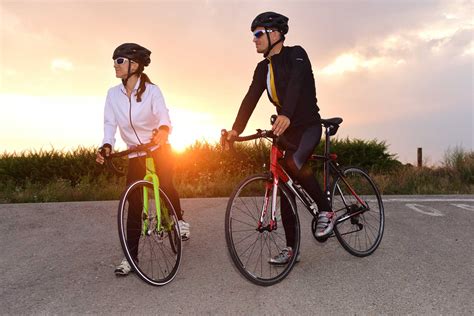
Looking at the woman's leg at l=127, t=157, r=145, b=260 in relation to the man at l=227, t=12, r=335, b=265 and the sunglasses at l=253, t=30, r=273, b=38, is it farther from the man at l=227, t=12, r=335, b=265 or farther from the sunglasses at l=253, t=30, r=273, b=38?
the sunglasses at l=253, t=30, r=273, b=38

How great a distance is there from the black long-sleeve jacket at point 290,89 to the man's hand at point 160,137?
2.16 ft

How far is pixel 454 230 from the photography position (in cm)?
737

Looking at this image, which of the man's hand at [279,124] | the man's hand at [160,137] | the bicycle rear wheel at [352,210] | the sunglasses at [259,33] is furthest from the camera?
the bicycle rear wheel at [352,210]

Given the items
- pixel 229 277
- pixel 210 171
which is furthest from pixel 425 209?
pixel 210 171

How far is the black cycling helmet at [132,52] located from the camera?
5.01 meters

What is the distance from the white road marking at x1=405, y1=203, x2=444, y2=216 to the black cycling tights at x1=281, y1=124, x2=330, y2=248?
13.4 ft

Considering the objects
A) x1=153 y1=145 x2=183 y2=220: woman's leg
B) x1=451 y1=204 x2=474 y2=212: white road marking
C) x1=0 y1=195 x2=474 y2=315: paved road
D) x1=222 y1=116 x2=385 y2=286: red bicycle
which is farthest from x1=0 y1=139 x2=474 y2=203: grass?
x1=153 y1=145 x2=183 y2=220: woman's leg

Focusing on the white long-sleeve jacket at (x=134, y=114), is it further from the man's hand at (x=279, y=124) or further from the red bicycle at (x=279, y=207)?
the man's hand at (x=279, y=124)

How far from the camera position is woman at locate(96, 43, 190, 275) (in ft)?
16.6

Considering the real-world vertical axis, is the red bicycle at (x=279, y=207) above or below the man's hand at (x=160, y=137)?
below

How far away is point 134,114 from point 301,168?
1.74 metres

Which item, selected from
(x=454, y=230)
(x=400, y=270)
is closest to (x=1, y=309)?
(x=400, y=270)

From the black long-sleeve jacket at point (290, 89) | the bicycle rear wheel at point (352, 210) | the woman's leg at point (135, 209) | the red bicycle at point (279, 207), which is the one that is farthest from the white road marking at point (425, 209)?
the woman's leg at point (135, 209)

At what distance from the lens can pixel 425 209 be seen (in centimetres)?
881
